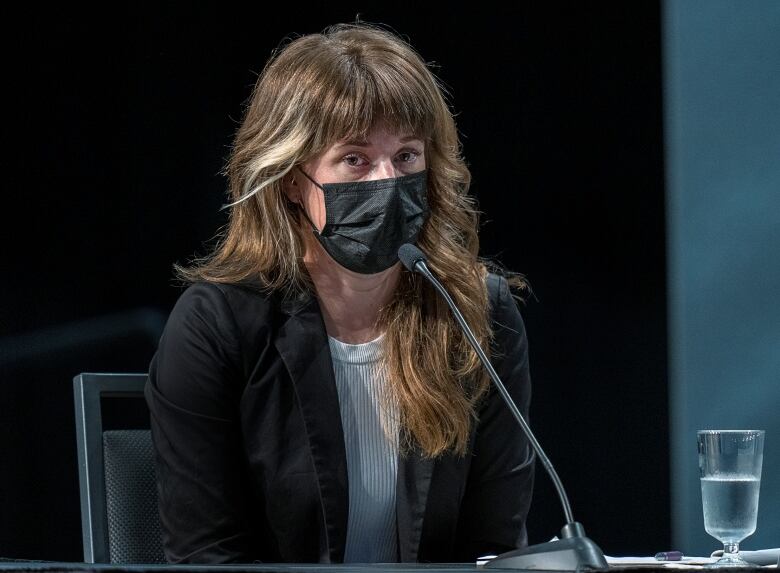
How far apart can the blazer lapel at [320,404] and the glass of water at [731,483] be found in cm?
47

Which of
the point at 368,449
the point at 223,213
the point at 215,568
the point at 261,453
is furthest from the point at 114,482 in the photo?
the point at 223,213

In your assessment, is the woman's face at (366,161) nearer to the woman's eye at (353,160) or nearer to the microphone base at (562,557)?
the woman's eye at (353,160)

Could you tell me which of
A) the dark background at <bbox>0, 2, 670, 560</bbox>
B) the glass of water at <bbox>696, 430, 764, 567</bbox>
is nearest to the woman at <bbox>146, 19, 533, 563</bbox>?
the glass of water at <bbox>696, 430, 764, 567</bbox>

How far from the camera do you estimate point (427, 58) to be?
3.09 meters

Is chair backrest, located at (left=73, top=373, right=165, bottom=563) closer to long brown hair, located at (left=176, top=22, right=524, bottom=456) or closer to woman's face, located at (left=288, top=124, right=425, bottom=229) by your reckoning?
long brown hair, located at (left=176, top=22, right=524, bottom=456)

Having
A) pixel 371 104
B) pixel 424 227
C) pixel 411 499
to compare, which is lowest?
pixel 411 499

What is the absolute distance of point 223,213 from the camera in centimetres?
297

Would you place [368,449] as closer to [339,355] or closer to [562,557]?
[339,355]

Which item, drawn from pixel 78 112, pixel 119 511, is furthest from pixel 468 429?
pixel 78 112

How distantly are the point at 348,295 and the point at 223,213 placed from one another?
138 cm

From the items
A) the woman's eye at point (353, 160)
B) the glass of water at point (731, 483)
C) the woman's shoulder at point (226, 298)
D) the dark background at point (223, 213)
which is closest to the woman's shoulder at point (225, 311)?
the woman's shoulder at point (226, 298)

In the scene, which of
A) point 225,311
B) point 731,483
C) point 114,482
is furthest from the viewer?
point 225,311

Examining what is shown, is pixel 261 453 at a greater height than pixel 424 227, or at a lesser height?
lesser

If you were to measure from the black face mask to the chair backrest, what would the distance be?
33 cm
